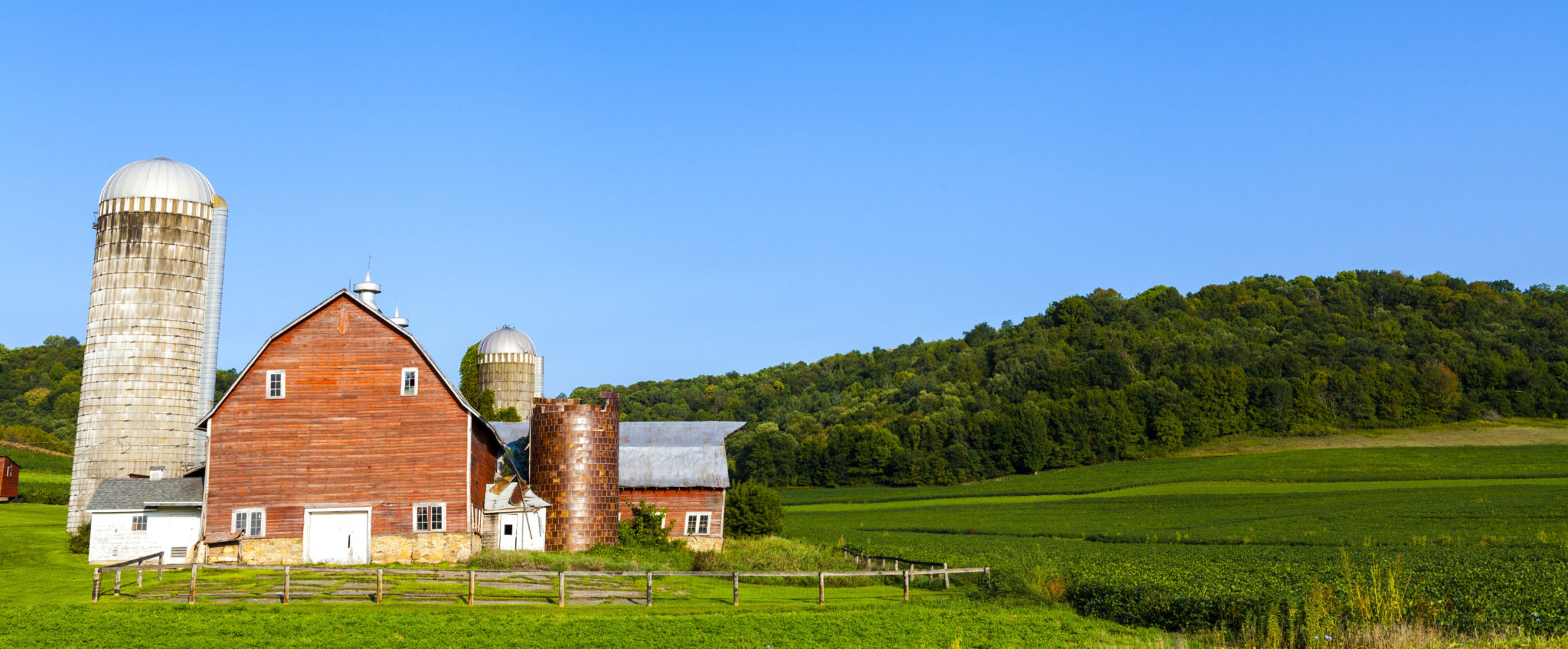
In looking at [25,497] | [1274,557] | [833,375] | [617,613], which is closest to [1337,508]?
[1274,557]

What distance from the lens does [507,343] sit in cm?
6125

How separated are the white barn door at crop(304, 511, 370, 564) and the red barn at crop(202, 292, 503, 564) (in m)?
0.02

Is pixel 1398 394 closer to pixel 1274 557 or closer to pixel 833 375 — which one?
pixel 1274 557

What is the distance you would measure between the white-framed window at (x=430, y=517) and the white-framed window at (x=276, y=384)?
547 cm

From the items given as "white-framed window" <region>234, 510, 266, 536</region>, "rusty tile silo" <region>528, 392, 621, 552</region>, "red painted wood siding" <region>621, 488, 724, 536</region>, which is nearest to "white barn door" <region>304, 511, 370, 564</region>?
"white-framed window" <region>234, 510, 266, 536</region>

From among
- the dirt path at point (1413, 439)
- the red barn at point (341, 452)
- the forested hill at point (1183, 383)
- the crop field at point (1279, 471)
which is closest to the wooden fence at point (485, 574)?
the red barn at point (341, 452)

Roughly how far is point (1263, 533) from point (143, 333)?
43.7 metres

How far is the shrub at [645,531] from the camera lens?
132 feet

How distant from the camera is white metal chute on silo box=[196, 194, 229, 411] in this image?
42156mm

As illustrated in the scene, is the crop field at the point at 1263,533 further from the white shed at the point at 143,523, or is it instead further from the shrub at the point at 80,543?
the shrub at the point at 80,543

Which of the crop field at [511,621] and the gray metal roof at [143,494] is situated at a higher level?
the gray metal roof at [143,494]

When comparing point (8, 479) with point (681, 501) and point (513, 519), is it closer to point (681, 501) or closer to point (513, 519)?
point (513, 519)

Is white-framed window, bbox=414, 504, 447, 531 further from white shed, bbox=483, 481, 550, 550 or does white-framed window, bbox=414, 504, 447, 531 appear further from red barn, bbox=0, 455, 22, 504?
red barn, bbox=0, 455, 22, 504

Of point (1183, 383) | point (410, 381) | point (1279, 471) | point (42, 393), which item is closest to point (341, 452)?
point (410, 381)
